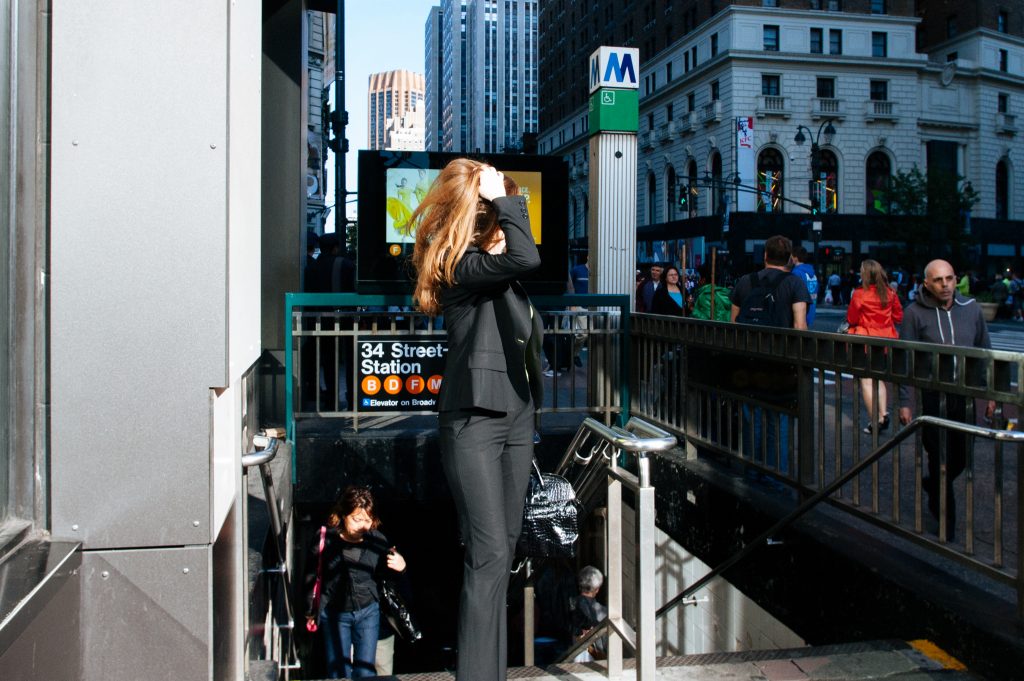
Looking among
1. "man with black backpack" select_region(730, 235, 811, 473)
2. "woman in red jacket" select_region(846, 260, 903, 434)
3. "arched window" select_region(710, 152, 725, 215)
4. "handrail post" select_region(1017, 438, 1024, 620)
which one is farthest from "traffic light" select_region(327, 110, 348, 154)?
"arched window" select_region(710, 152, 725, 215)

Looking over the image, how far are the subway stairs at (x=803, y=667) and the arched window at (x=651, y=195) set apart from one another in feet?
244

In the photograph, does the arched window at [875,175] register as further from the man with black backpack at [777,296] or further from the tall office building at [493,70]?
the tall office building at [493,70]

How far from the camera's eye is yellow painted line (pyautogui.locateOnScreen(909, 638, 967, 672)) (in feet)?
13.0

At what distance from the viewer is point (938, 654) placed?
4.07m

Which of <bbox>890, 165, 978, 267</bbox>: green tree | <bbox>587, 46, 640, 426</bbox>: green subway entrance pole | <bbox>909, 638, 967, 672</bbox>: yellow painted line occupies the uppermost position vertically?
<bbox>890, 165, 978, 267</bbox>: green tree

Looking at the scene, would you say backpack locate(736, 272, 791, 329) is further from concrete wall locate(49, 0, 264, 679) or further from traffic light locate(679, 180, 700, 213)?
traffic light locate(679, 180, 700, 213)

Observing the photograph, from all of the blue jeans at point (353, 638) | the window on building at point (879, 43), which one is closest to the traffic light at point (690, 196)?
the window on building at point (879, 43)

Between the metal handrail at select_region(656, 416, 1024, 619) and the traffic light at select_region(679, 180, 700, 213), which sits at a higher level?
the traffic light at select_region(679, 180, 700, 213)

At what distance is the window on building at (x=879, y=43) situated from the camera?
6506 cm

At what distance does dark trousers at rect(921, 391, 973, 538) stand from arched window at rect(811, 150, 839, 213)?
57.8 m

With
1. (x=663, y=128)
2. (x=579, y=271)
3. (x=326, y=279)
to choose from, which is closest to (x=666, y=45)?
(x=663, y=128)

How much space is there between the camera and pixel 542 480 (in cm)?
461

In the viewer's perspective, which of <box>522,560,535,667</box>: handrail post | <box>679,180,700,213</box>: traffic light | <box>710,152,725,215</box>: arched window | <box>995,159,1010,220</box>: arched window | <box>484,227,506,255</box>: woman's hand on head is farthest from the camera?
<box>995,159,1010,220</box>: arched window

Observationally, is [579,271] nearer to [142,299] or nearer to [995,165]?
[142,299]
